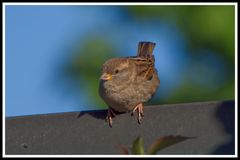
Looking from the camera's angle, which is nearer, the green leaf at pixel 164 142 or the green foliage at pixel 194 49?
the green leaf at pixel 164 142

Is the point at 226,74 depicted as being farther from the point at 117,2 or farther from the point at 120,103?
the point at 120,103

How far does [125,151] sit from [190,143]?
2.49 feet

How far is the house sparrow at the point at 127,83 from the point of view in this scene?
4.05 meters

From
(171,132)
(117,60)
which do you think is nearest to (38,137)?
(171,132)

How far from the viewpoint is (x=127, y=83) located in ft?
13.9

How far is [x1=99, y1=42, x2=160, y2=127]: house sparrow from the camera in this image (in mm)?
4055

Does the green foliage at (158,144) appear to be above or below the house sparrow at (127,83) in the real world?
below

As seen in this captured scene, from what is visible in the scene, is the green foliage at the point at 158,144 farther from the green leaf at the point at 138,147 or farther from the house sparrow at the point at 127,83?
the house sparrow at the point at 127,83

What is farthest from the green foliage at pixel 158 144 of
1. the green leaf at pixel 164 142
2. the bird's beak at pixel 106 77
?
the bird's beak at pixel 106 77

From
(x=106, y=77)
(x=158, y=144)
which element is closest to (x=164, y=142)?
(x=158, y=144)

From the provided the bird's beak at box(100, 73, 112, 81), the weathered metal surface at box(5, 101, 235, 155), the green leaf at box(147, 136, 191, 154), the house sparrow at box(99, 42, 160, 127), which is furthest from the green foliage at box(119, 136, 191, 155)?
the bird's beak at box(100, 73, 112, 81)

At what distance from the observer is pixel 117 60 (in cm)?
431

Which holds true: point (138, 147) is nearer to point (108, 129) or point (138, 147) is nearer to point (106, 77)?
point (108, 129)

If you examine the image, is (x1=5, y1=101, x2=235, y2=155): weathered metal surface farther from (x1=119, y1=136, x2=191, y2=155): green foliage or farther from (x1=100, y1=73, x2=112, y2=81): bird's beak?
(x1=100, y1=73, x2=112, y2=81): bird's beak
